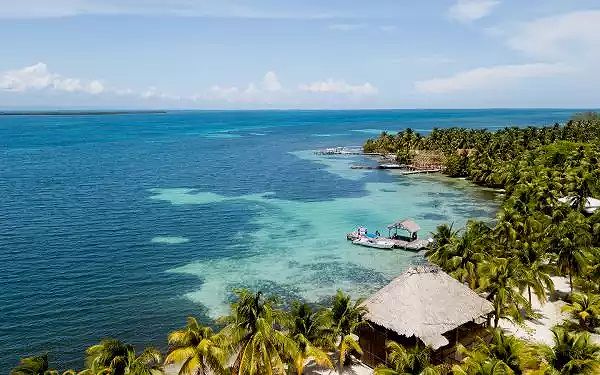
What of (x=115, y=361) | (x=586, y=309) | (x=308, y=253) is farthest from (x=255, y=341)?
(x=308, y=253)

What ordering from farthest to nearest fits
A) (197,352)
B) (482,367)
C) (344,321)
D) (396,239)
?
(396,239) → (344,321) → (197,352) → (482,367)

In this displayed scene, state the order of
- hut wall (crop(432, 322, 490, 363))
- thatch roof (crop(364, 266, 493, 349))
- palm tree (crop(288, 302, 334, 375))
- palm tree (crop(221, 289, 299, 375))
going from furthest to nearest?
hut wall (crop(432, 322, 490, 363)) < thatch roof (crop(364, 266, 493, 349)) < palm tree (crop(288, 302, 334, 375)) < palm tree (crop(221, 289, 299, 375))

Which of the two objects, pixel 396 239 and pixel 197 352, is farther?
pixel 396 239

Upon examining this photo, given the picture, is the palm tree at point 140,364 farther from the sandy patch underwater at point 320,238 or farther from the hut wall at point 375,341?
the sandy patch underwater at point 320,238

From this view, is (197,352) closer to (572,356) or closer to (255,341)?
(255,341)

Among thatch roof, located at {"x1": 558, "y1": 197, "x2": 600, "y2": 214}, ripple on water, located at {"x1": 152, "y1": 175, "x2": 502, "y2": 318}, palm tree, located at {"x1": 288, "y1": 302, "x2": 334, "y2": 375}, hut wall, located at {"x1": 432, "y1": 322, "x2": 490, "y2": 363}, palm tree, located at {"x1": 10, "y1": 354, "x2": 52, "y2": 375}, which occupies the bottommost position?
ripple on water, located at {"x1": 152, "y1": 175, "x2": 502, "y2": 318}

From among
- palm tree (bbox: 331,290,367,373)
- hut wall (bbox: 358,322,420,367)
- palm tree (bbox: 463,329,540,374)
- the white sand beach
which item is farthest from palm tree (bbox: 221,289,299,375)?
the white sand beach

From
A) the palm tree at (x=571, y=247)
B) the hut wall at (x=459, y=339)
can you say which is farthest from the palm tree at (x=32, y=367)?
the palm tree at (x=571, y=247)

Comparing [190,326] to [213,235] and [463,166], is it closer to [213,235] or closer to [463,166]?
[213,235]

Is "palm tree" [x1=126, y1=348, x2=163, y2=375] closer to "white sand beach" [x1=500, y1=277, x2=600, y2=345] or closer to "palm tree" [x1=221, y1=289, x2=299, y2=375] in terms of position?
"palm tree" [x1=221, y1=289, x2=299, y2=375]
